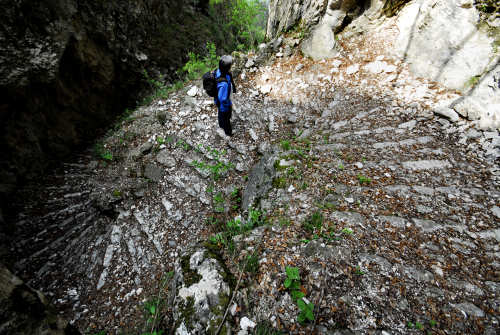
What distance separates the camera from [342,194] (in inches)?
142

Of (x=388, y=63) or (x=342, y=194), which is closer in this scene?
(x=342, y=194)

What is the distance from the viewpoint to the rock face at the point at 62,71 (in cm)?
411

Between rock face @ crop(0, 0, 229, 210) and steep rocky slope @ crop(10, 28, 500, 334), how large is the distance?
27.2 inches

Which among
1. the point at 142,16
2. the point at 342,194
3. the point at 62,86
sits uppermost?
the point at 142,16

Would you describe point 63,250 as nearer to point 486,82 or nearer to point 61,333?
point 61,333

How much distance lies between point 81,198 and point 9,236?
1239 millimetres

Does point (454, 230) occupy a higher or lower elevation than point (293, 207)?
lower

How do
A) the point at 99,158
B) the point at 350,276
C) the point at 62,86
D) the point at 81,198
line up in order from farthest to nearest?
the point at 99,158 < the point at 62,86 < the point at 81,198 < the point at 350,276

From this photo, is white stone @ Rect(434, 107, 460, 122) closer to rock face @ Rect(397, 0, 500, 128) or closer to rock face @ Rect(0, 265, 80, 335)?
rock face @ Rect(397, 0, 500, 128)

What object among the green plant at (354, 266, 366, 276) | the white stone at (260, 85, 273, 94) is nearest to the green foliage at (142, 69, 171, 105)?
the white stone at (260, 85, 273, 94)

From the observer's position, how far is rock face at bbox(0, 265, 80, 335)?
1.61m

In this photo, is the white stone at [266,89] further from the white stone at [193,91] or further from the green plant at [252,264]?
the green plant at [252,264]

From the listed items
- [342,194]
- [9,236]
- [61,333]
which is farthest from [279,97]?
[9,236]

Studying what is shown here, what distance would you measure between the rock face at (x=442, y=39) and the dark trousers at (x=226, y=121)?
12.9 feet
